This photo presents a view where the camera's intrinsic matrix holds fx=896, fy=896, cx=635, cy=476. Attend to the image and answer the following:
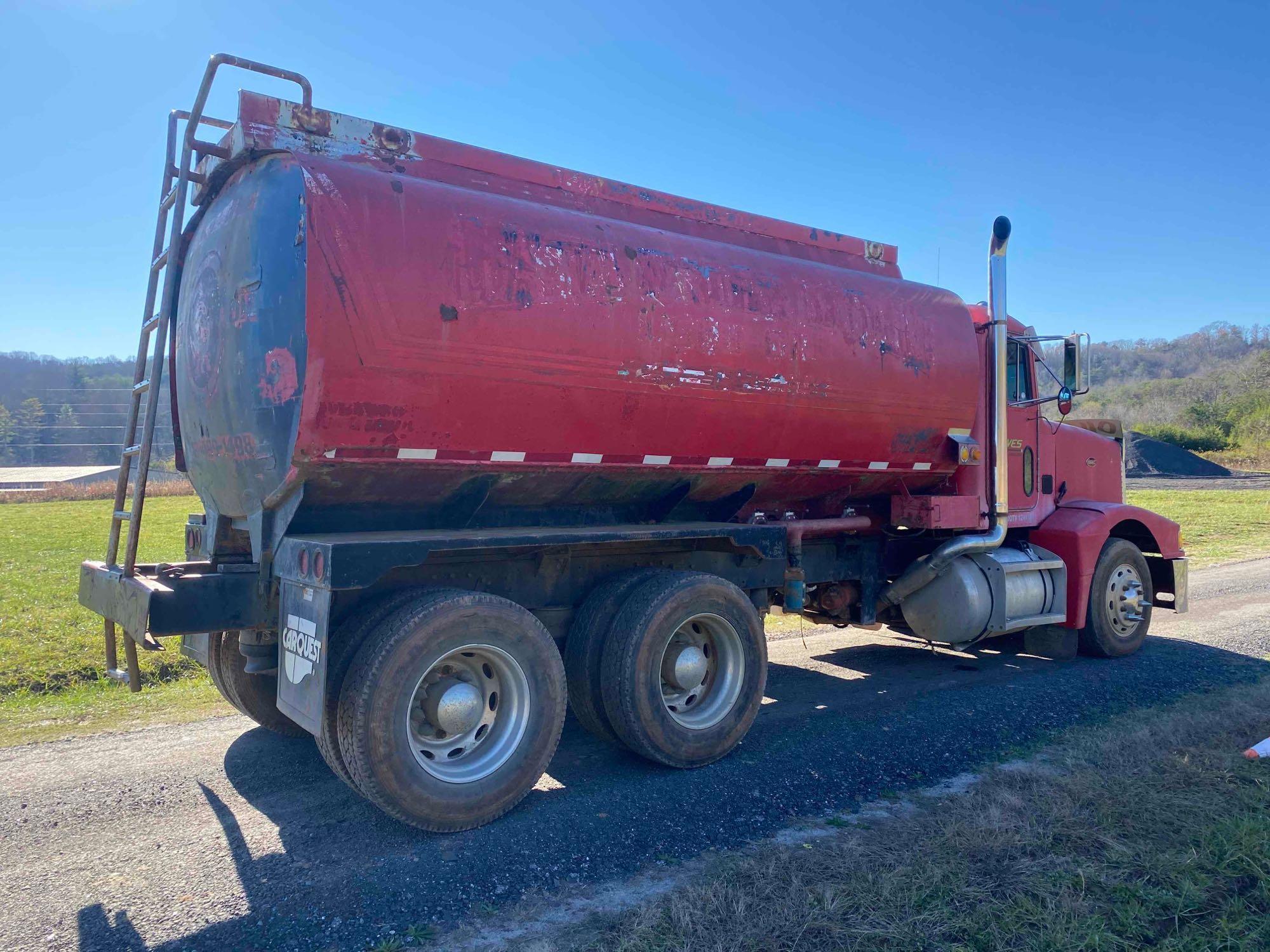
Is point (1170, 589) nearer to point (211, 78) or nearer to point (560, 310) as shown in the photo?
point (560, 310)

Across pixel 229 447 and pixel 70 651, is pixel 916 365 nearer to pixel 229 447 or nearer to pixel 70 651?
pixel 229 447

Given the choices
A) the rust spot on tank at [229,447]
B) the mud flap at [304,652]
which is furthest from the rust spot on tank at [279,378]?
the mud flap at [304,652]

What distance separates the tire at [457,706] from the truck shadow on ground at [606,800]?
0.20 metres

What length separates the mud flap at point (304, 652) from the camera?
416 cm

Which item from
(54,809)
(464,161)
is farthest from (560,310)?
(54,809)

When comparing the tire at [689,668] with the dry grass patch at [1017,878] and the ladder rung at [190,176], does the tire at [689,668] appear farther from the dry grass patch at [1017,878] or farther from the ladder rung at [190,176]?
the ladder rung at [190,176]

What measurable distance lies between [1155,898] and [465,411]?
3670 millimetres

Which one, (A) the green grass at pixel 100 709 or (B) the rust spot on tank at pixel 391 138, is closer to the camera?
(B) the rust spot on tank at pixel 391 138

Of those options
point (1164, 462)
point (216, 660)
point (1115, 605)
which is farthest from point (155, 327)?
point (1164, 462)

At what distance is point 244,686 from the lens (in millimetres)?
5609

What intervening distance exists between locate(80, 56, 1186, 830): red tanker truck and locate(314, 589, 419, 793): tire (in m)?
0.02

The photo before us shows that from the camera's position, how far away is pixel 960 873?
146 inches

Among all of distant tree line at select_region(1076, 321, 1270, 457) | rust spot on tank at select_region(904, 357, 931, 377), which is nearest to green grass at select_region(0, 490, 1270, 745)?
rust spot on tank at select_region(904, 357, 931, 377)

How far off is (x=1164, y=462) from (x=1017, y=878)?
53337mm
